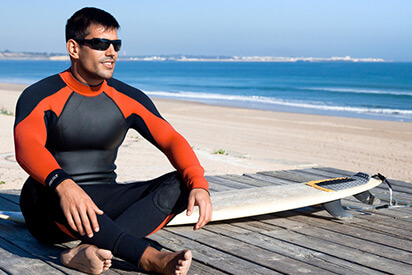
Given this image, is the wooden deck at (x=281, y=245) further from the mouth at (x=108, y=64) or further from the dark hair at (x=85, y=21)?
the dark hair at (x=85, y=21)

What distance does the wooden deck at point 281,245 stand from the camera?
3176 mm

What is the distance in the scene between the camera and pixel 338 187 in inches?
176

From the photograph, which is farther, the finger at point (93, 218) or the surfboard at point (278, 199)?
the surfboard at point (278, 199)

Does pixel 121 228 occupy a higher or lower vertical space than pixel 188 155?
lower

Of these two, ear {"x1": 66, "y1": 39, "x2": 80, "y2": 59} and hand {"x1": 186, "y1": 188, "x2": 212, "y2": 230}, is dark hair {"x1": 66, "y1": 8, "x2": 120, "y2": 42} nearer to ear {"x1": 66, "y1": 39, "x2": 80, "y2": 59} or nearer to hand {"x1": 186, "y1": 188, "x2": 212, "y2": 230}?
ear {"x1": 66, "y1": 39, "x2": 80, "y2": 59}

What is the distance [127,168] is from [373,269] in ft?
16.3

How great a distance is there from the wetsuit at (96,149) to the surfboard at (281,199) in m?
0.80

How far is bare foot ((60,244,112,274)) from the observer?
9.34 ft

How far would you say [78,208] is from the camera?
2.66m

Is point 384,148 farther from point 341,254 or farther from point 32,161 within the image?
point 32,161

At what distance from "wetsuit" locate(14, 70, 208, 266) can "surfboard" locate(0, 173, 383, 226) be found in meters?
0.77

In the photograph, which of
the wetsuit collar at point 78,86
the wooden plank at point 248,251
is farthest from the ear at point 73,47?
the wooden plank at point 248,251

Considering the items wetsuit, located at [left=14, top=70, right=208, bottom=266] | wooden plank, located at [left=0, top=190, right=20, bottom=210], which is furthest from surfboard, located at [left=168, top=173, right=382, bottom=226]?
wooden plank, located at [left=0, top=190, right=20, bottom=210]

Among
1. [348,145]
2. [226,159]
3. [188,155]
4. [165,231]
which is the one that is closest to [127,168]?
[226,159]
